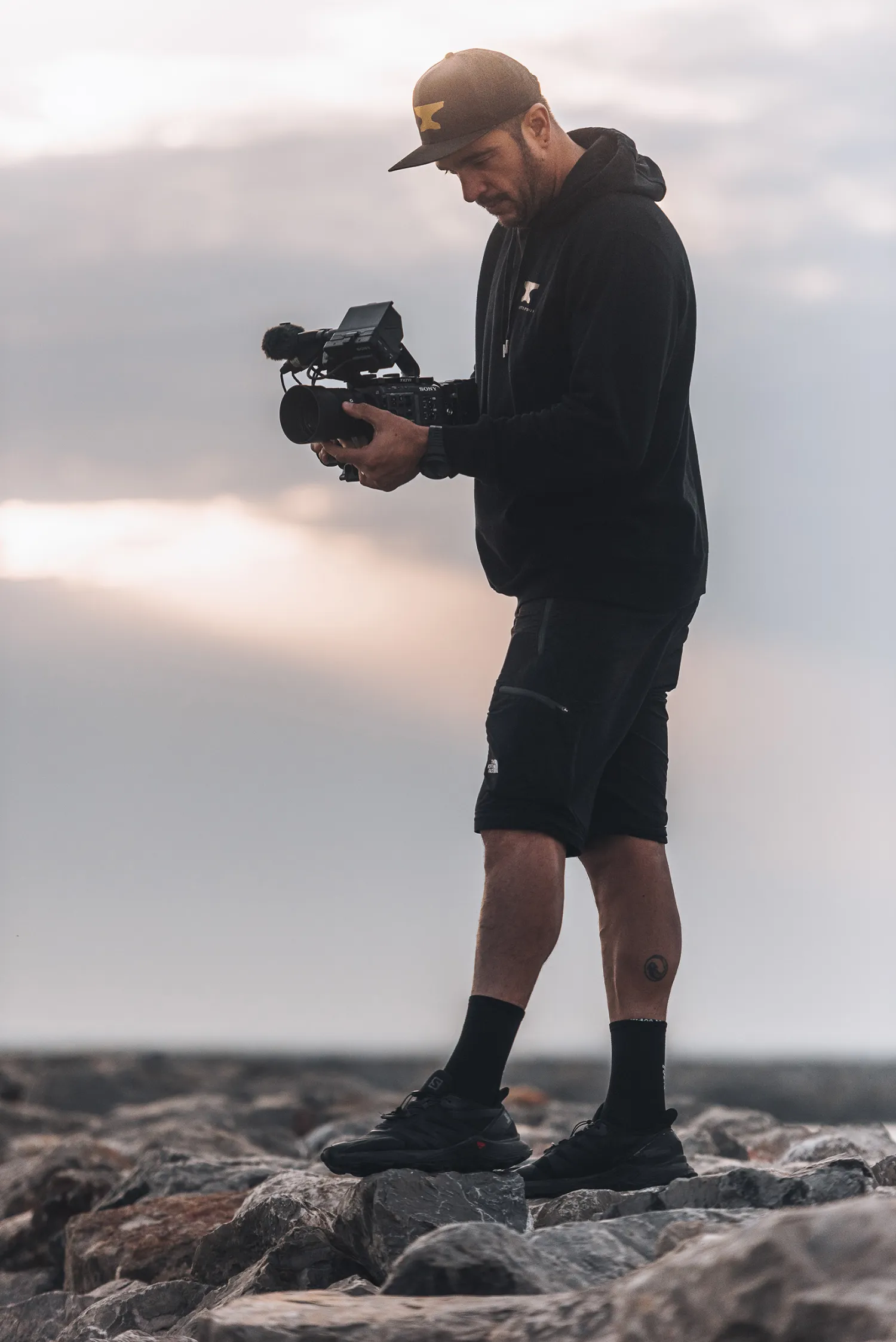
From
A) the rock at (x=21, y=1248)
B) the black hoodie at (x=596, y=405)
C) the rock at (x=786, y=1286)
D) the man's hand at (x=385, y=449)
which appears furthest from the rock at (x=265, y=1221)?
the rock at (x=21, y=1248)

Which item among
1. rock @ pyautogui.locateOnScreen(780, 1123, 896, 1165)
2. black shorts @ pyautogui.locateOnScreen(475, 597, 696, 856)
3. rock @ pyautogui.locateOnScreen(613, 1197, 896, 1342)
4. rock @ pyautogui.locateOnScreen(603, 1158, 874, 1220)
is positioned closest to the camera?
rock @ pyautogui.locateOnScreen(613, 1197, 896, 1342)

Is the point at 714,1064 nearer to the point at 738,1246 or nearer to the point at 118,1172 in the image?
the point at 118,1172

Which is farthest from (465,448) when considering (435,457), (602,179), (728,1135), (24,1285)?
(728,1135)

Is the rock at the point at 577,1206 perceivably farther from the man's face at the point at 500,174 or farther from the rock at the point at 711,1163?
the man's face at the point at 500,174

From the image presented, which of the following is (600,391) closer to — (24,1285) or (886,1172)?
(886,1172)

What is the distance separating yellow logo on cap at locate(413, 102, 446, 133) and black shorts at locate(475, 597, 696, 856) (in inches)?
43.6

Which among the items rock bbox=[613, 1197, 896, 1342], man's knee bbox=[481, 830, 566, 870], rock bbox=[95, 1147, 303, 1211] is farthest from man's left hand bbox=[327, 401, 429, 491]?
rock bbox=[95, 1147, 303, 1211]

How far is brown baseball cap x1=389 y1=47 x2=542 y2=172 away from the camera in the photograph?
3.59 metres

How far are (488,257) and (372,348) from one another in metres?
0.58

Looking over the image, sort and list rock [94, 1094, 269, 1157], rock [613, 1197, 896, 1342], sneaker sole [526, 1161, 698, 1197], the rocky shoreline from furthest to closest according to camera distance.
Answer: rock [94, 1094, 269, 1157] → sneaker sole [526, 1161, 698, 1197] → the rocky shoreline → rock [613, 1197, 896, 1342]

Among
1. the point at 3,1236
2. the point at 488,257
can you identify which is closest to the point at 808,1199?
the point at 488,257

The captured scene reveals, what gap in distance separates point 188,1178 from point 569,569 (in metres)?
3.47

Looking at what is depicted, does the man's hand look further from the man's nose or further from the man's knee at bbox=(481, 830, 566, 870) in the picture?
the man's knee at bbox=(481, 830, 566, 870)

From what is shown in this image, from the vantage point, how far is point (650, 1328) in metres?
2.15
